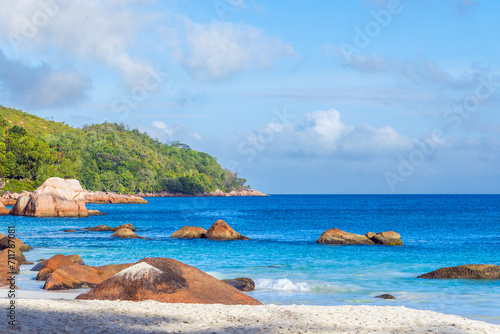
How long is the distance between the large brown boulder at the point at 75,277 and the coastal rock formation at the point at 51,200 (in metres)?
46.0

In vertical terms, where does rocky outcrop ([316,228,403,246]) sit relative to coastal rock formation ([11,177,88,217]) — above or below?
below

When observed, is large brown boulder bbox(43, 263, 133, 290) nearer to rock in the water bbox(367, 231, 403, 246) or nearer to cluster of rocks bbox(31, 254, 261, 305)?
cluster of rocks bbox(31, 254, 261, 305)

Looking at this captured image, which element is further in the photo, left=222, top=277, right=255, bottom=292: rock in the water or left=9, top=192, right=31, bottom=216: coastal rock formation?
left=9, top=192, right=31, bottom=216: coastal rock formation

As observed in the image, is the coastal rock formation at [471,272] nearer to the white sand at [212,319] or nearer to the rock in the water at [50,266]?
the white sand at [212,319]

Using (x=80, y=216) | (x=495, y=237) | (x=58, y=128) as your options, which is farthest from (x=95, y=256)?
(x=58, y=128)

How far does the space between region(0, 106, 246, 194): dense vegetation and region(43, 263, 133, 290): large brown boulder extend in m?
82.8

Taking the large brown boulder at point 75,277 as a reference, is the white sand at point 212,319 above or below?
above

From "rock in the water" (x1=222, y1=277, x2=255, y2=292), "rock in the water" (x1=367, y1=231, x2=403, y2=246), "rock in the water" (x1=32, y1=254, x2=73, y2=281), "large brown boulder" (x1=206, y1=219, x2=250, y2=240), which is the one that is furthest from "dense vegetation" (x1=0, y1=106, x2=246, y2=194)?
"rock in the water" (x1=222, y1=277, x2=255, y2=292)

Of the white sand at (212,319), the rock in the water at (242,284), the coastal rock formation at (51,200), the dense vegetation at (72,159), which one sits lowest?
the rock in the water at (242,284)

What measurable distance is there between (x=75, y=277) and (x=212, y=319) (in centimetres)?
850

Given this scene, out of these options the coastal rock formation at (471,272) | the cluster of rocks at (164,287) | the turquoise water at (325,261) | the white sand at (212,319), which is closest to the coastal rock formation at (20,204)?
the turquoise water at (325,261)

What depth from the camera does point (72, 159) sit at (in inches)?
4840

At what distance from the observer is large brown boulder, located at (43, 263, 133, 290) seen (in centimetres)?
1609

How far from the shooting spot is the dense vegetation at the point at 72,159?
92.2 metres
